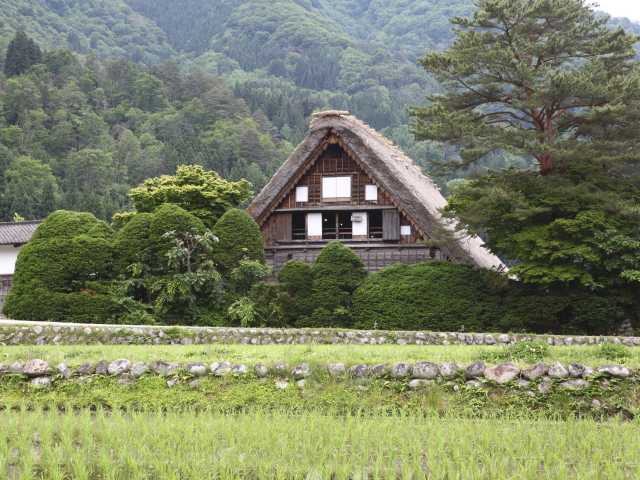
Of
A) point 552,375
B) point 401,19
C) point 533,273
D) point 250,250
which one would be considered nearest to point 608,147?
point 533,273

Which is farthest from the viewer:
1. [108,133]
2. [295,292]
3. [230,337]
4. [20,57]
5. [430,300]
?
[20,57]

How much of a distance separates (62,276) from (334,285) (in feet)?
27.6

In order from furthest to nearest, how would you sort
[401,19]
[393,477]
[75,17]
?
[401,19] → [75,17] → [393,477]

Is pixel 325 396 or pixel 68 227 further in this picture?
pixel 68 227

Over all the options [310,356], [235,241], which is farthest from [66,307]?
[310,356]

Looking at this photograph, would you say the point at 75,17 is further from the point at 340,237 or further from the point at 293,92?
the point at 340,237

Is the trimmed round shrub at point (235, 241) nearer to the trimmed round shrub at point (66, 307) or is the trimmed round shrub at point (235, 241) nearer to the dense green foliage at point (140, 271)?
the dense green foliage at point (140, 271)

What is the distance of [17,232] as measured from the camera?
1460 inches

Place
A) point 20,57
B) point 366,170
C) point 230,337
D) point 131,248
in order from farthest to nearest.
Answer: point 20,57 → point 366,170 → point 131,248 → point 230,337

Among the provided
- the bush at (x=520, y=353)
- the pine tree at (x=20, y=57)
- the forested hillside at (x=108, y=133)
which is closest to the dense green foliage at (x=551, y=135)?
the bush at (x=520, y=353)

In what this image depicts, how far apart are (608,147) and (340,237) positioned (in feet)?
42.4

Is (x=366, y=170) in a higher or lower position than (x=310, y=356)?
higher

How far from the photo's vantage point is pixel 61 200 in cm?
6612

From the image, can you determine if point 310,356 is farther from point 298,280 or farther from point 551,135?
point 551,135
